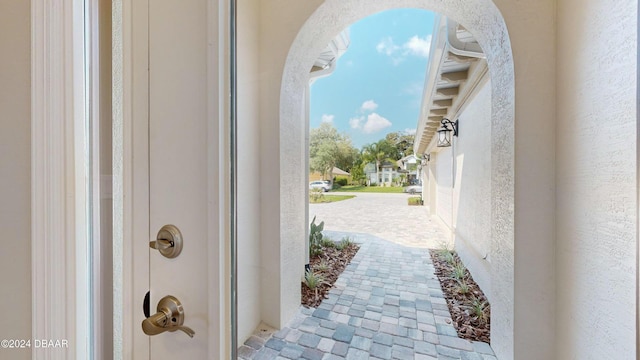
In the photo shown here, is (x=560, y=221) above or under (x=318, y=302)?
above

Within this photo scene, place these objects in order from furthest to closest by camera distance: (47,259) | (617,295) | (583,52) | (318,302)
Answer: (318,302)
(583,52)
(617,295)
(47,259)

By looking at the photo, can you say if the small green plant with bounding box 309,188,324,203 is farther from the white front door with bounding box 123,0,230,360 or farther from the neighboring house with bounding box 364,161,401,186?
the neighboring house with bounding box 364,161,401,186

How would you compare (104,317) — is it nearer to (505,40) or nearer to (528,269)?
(528,269)

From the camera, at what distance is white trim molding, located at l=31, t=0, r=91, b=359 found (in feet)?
1.80

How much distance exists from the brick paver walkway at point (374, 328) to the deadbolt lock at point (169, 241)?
3.27 feet

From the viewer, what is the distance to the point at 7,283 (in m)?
0.59

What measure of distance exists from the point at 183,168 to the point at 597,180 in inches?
60.9

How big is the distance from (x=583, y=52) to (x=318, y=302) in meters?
2.46

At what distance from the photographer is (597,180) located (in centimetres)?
104

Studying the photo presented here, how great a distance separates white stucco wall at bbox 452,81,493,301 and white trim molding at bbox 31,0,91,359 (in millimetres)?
2633

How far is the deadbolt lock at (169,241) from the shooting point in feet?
1.71

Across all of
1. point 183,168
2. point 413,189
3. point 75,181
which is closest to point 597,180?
point 183,168

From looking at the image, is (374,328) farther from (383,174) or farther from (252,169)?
(383,174)

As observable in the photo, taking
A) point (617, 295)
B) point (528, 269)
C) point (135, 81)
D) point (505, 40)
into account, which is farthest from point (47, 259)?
point (505, 40)
